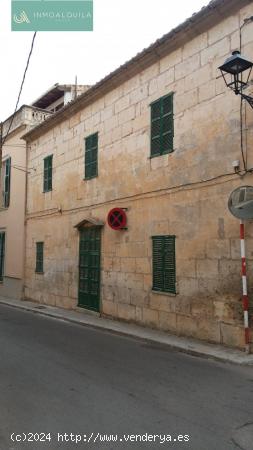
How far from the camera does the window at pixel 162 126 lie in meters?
9.66

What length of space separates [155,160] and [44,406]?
6.72 meters

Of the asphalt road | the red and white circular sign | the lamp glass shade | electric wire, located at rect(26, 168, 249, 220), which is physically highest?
the lamp glass shade

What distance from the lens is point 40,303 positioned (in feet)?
50.4

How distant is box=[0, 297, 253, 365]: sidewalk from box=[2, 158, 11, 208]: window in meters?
6.36

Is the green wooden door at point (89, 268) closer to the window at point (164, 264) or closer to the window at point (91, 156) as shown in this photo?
the window at point (91, 156)

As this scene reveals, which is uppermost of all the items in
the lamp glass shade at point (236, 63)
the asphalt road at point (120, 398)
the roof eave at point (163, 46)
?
the roof eave at point (163, 46)

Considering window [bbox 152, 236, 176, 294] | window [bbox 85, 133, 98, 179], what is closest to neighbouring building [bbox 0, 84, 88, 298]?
window [bbox 85, 133, 98, 179]

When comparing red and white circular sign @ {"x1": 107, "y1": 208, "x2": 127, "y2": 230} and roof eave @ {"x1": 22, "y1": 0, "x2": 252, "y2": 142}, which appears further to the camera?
red and white circular sign @ {"x1": 107, "y1": 208, "x2": 127, "y2": 230}

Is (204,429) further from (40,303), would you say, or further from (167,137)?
(40,303)

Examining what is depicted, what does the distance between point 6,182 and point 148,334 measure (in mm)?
12608

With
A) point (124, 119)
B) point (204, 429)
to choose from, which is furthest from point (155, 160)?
point (204, 429)

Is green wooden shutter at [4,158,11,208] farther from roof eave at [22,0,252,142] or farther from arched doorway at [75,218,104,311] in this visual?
arched doorway at [75,218,104,311]

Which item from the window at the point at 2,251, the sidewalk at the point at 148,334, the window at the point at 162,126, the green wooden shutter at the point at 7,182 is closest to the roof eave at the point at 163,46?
the window at the point at 162,126

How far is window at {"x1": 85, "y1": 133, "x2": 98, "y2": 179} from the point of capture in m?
12.6
